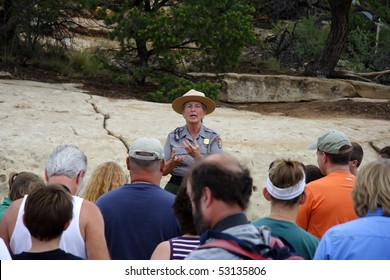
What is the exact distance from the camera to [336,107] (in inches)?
517

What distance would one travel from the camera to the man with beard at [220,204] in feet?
8.30

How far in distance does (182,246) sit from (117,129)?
5.78 m

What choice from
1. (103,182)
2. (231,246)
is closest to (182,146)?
(103,182)

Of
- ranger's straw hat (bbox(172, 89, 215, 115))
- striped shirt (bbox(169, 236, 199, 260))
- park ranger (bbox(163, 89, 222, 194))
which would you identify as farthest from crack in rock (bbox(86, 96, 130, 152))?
striped shirt (bbox(169, 236, 199, 260))

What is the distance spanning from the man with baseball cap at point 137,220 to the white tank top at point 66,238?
34 centimetres

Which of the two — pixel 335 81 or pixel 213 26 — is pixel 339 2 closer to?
pixel 335 81

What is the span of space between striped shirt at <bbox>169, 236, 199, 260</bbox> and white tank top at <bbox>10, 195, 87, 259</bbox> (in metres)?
0.49

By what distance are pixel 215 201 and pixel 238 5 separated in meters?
10.2

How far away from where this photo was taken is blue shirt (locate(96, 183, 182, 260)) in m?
3.79

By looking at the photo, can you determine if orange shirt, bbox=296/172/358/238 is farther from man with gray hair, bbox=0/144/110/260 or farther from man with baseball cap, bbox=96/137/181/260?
man with gray hair, bbox=0/144/110/260

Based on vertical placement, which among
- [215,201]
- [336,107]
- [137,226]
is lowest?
[336,107]

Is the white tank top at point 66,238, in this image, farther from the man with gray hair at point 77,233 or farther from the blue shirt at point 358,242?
the blue shirt at point 358,242

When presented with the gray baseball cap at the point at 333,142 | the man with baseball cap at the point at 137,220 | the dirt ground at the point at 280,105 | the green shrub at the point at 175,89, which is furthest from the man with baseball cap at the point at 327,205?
the dirt ground at the point at 280,105
